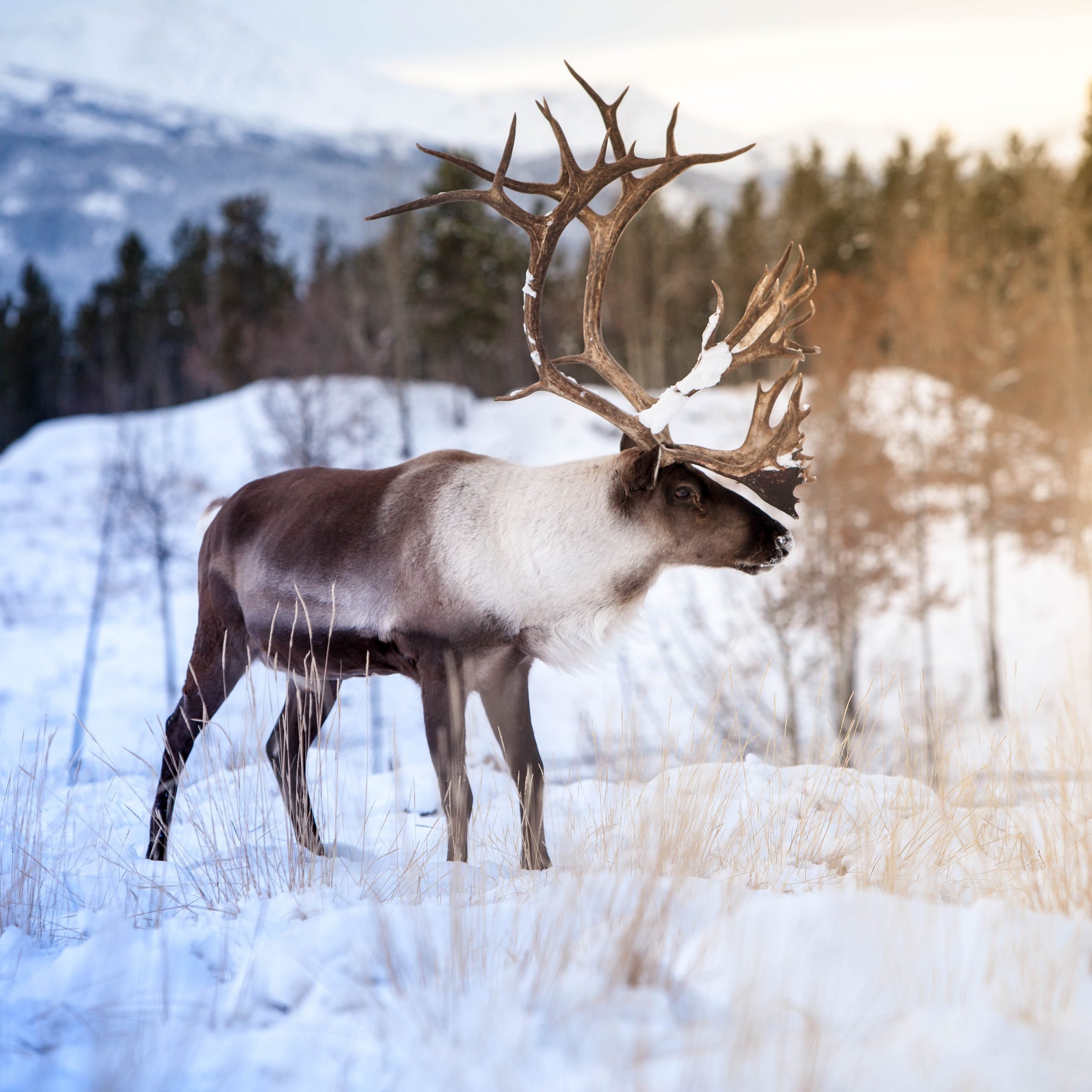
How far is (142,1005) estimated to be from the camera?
2072mm

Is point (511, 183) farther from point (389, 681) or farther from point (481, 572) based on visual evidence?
point (389, 681)

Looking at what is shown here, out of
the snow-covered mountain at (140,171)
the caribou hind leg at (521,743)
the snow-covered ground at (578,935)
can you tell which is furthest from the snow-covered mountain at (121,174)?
the snow-covered ground at (578,935)

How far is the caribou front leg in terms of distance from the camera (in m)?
Result: 3.33

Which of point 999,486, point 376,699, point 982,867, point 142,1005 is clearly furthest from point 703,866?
point 999,486

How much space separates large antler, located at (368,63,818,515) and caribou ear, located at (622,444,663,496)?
0.06 m

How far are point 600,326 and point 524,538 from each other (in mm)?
946

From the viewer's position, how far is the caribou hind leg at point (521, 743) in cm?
348

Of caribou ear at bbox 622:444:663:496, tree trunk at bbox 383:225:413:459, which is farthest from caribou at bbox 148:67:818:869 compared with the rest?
tree trunk at bbox 383:225:413:459

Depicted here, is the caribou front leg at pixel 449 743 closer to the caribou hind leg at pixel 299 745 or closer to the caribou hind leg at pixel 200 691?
the caribou hind leg at pixel 299 745

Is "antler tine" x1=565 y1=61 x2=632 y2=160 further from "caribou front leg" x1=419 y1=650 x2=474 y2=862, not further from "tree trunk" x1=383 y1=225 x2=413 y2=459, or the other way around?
"tree trunk" x1=383 y1=225 x2=413 y2=459

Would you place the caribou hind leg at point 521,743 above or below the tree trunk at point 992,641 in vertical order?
above

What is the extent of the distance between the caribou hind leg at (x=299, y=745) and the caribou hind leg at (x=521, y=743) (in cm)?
65

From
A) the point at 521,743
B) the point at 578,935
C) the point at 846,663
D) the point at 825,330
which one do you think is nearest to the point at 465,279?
the point at 825,330

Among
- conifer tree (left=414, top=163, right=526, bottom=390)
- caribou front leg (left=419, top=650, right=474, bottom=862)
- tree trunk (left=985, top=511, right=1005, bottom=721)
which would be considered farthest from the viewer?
conifer tree (left=414, top=163, right=526, bottom=390)
